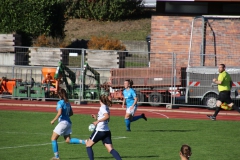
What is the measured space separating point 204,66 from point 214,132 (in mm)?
9342

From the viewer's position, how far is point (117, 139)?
17.7 meters

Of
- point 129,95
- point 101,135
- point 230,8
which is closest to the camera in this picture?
point 101,135

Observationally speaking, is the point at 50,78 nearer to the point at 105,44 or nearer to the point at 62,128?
the point at 105,44

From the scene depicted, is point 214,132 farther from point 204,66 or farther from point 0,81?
point 0,81

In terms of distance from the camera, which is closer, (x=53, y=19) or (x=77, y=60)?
(x=77, y=60)

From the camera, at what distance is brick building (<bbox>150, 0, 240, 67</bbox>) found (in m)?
30.8

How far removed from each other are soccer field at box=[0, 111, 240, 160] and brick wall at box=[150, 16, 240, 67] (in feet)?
24.4

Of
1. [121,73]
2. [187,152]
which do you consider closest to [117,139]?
[187,152]

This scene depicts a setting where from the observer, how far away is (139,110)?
27281 millimetres

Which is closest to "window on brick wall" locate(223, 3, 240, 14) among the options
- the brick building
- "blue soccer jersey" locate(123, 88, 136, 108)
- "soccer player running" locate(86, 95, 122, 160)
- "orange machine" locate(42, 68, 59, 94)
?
the brick building

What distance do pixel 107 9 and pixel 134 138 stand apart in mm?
42262

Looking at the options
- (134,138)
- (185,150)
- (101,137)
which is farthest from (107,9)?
(185,150)

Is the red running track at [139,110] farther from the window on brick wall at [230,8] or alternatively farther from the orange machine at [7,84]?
the window on brick wall at [230,8]

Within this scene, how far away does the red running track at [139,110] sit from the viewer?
26047mm
